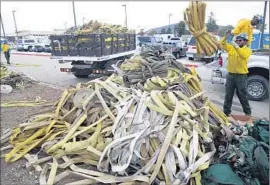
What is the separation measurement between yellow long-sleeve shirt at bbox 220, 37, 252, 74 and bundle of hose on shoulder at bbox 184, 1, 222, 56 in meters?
0.79

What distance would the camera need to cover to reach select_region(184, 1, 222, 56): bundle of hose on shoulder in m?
4.07

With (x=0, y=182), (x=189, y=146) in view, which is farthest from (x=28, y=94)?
(x=189, y=146)

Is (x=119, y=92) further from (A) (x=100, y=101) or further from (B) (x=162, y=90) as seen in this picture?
(B) (x=162, y=90)

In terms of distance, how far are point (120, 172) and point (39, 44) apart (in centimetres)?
3923

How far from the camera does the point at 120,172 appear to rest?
2965 millimetres

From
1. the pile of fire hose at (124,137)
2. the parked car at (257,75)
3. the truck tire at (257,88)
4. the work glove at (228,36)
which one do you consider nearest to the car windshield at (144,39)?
the parked car at (257,75)

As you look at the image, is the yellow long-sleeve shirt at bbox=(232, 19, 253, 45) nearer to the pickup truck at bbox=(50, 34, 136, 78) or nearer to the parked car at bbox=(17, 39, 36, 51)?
the pickup truck at bbox=(50, 34, 136, 78)

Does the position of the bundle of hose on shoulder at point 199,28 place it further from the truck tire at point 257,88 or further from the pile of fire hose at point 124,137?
the truck tire at point 257,88

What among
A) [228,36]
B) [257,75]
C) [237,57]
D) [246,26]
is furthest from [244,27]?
[257,75]

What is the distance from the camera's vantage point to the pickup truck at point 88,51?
31.9ft

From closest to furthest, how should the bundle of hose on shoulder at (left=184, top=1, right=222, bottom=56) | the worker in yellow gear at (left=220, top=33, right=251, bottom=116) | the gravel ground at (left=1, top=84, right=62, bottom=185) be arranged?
the gravel ground at (left=1, top=84, right=62, bottom=185) → the bundle of hose on shoulder at (left=184, top=1, right=222, bottom=56) → the worker in yellow gear at (left=220, top=33, right=251, bottom=116)

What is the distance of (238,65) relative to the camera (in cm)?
542

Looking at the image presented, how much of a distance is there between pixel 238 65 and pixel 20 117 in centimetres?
464

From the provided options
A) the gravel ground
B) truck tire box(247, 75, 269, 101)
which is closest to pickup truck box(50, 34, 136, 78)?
the gravel ground
